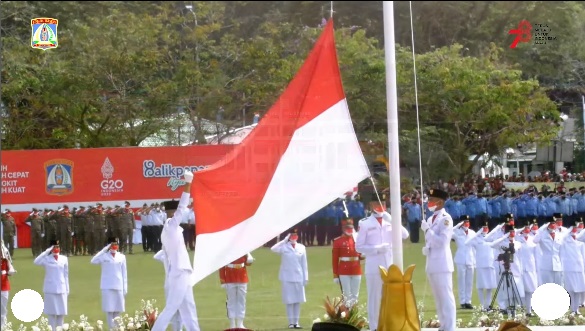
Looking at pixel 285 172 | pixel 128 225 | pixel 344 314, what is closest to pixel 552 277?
pixel 344 314

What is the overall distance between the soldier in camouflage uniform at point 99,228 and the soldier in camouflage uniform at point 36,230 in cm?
60

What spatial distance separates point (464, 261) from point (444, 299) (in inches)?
96.3

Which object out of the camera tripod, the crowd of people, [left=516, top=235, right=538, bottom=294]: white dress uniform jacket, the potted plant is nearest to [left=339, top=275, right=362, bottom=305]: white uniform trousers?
the crowd of people

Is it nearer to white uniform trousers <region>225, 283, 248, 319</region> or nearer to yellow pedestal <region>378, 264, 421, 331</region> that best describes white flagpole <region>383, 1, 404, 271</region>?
yellow pedestal <region>378, 264, 421, 331</region>

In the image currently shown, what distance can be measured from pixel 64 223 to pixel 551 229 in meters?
5.91

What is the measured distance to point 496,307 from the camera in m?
12.1

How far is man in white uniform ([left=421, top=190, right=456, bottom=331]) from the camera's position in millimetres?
10047

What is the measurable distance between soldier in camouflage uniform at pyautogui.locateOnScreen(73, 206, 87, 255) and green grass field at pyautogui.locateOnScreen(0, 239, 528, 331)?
0.31ft

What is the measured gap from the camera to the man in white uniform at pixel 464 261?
12336 mm

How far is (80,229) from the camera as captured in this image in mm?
12031

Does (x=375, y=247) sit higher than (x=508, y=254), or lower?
higher

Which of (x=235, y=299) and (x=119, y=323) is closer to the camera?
(x=119, y=323)

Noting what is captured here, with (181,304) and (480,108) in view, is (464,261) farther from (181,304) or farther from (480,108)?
(181,304)

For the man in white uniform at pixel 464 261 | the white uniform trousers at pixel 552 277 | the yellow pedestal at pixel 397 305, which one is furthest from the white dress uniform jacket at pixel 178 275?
the white uniform trousers at pixel 552 277
